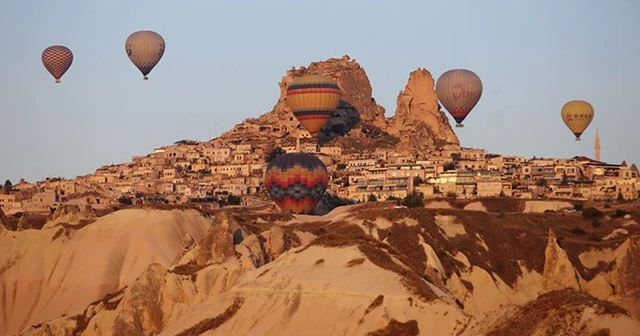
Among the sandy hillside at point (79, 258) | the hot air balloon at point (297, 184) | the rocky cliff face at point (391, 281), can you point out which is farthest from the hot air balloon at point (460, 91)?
the sandy hillside at point (79, 258)

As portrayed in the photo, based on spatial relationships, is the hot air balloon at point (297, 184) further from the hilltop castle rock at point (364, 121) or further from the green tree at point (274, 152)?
the hilltop castle rock at point (364, 121)

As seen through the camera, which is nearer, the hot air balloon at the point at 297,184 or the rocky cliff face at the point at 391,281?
the rocky cliff face at the point at 391,281

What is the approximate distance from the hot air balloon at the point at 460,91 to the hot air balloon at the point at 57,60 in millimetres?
27280

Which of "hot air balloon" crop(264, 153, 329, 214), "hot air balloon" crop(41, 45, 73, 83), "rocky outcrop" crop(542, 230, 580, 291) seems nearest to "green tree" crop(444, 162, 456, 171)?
"hot air balloon" crop(264, 153, 329, 214)

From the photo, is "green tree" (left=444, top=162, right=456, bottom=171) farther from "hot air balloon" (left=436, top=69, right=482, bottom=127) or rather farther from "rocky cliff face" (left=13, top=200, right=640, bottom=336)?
"rocky cliff face" (left=13, top=200, right=640, bottom=336)

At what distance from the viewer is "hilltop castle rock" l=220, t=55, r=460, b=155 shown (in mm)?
170750

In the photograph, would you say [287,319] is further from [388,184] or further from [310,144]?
[310,144]

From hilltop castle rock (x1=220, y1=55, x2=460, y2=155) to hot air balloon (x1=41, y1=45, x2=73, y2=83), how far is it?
4426 centimetres

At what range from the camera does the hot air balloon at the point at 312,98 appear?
147 m

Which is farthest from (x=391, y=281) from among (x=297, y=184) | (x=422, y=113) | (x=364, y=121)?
(x=364, y=121)

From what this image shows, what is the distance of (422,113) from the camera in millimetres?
173250

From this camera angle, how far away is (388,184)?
137875 millimetres

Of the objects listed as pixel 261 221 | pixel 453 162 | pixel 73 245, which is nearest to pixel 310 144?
pixel 453 162

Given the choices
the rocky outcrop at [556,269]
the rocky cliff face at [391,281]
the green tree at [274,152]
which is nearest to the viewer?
the rocky cliff face at [391,281]
